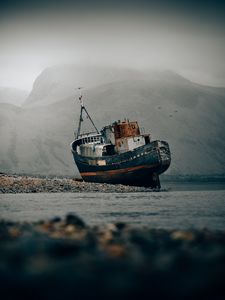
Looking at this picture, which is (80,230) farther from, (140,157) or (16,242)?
(140,157)

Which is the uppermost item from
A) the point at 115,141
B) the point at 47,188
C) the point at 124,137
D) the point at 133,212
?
the point at 124,137

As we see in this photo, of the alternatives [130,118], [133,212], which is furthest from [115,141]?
[130,118]

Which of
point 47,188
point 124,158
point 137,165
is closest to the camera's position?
point 47,188

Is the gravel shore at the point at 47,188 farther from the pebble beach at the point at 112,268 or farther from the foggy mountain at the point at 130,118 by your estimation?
the foggy mountain at the point at 130,118

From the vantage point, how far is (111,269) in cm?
577

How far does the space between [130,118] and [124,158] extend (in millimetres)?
97624

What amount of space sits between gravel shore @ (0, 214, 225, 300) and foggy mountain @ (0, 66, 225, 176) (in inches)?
3847

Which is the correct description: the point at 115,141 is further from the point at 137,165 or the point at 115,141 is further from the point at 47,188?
the point at 47,188

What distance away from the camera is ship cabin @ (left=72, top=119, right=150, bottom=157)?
47.1m

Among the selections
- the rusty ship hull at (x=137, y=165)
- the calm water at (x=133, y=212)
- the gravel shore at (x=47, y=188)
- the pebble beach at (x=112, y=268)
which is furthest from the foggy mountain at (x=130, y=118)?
the pebble beach at (x=112, y=268)

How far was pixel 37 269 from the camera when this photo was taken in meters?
5.56

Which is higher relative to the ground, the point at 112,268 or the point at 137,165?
the point at 137,165

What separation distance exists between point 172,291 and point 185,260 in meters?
1.66

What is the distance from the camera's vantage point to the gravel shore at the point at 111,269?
4836 millimetres
